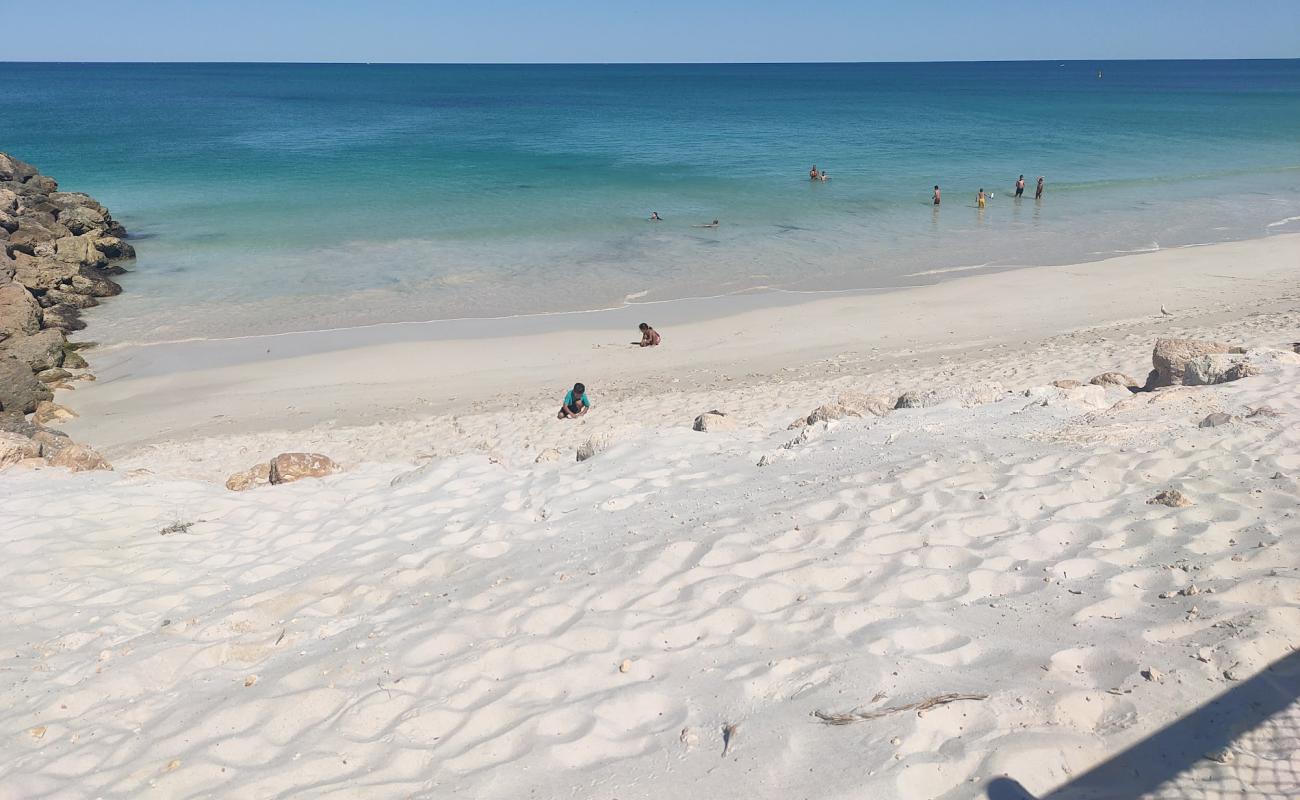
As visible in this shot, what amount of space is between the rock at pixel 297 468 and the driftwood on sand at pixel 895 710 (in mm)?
6265

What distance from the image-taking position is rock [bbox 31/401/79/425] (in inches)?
521

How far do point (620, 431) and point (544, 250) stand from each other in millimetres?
17749

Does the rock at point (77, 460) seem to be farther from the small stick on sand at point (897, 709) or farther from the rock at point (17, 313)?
the small stick on sand at point (897, 709)

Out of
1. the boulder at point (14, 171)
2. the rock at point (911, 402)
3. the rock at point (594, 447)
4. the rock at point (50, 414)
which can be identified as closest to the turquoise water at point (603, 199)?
the boulder at point (14, 171)

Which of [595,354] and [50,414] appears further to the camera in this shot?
[595,354]

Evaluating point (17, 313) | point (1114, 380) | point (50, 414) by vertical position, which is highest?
point (1114, 380)

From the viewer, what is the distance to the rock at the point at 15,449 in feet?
29.1

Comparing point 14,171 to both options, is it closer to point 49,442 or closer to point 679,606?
point 49,442

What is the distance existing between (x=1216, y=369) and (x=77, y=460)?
11.7m

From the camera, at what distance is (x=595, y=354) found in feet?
51.6

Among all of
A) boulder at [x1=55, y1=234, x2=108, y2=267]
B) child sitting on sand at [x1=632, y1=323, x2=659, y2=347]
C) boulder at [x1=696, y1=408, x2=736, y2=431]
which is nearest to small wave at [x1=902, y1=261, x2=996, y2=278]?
child sitting on sand at [x1=632, y1=323, x2=659, y2=347]

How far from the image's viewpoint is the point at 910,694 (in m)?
3.83

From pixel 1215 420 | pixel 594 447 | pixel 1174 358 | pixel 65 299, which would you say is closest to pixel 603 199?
pixel 65 299

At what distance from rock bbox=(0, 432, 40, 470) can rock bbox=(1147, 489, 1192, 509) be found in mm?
10451
